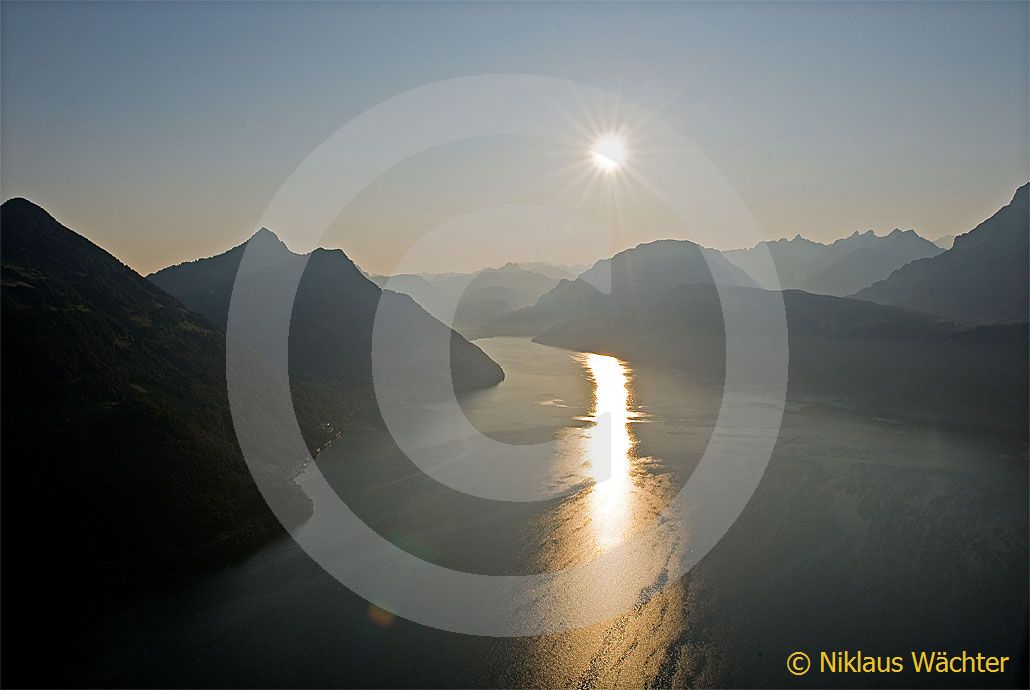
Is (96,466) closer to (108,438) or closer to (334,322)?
(108,438)

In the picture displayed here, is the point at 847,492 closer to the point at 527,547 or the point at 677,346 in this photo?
the point at 527,547

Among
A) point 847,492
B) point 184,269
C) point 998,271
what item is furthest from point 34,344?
point 998,271

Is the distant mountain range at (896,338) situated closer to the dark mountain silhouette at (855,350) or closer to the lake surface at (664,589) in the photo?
the dark mountain silhouette at (855,350)

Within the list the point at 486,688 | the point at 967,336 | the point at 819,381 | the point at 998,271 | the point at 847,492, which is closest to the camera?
the point at 486,688

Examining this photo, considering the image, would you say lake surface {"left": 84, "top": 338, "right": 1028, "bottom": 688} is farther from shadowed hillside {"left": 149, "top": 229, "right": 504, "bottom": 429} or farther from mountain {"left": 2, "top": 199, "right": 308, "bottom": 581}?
shadowed hillside {"left": 149, "top": 229, "right": 504, "bottom": 429}

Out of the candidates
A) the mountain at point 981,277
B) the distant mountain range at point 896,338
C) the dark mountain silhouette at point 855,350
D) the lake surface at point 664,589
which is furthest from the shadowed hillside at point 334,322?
the mountain at point 981,277

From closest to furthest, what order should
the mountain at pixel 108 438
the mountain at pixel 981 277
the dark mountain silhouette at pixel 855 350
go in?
the mountain at pixel 108 438 → the dark mountain silhouette at pixel 855 350 → the mountain at pixel 981 277

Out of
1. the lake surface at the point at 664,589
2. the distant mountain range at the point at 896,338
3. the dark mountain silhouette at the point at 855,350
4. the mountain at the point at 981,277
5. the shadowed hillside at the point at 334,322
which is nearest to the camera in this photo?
the lake surface at the point at 664,589
